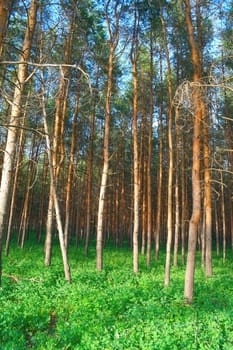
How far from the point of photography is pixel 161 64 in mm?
14602

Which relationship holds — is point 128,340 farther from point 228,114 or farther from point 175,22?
point 228,114

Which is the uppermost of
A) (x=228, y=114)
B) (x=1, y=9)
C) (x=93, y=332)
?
(x=228, y=114)

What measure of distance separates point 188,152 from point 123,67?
686 cm

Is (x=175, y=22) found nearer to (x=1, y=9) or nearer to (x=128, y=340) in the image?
(x=1, y=9)

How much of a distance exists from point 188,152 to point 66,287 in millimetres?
12252

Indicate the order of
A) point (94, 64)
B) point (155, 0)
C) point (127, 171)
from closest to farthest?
point (155, 0)
point (94, 64)
point (127, 171)

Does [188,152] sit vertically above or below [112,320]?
above

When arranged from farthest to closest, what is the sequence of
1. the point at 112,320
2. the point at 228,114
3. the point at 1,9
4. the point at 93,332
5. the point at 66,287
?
the point at 228,114 < the point at 66,287 < the point at 112,320 < the point at 93,332 < the point at 1,9

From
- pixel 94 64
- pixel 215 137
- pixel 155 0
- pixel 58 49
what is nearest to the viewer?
pixel 155 0

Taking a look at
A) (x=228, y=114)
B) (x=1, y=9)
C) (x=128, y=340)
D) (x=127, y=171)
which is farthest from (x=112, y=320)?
(x=127, y=171)

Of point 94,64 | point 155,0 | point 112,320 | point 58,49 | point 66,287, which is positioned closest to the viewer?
point 112,320

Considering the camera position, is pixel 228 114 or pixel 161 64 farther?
pixel 228 114

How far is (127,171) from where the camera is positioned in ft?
80.4

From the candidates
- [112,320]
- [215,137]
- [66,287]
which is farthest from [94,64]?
[112,320]
